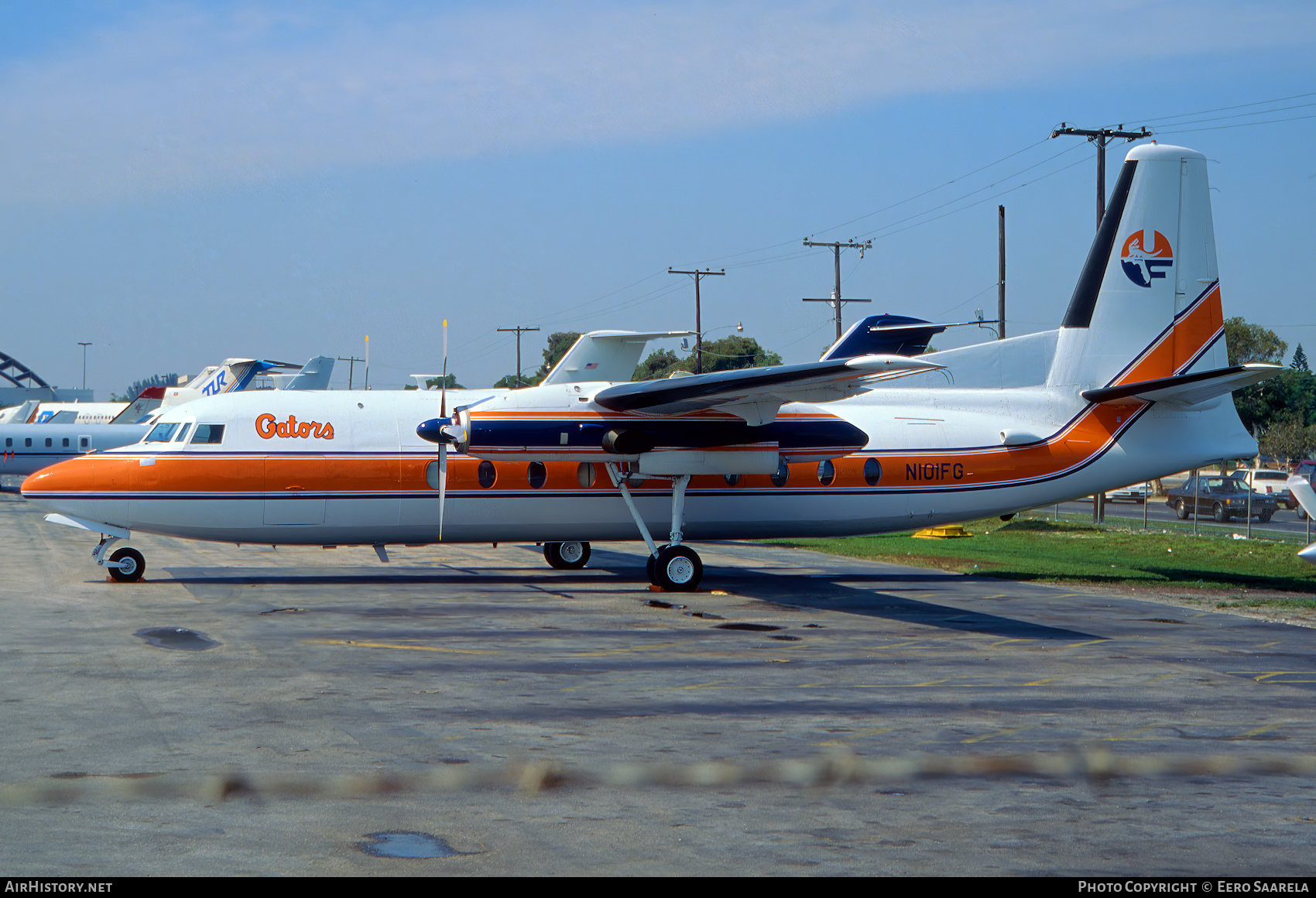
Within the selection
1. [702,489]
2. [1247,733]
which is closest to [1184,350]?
[702,489]

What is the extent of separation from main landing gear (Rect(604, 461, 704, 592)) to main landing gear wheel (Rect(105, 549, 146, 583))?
894cm

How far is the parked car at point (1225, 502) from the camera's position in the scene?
46.4 m

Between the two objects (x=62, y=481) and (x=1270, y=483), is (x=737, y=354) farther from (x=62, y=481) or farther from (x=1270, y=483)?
(x=62, y=481)

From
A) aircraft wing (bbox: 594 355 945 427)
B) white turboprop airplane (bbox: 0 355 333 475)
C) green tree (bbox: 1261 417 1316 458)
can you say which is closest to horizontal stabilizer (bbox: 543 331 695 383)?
aircraft wing (bbox: 594 355 945 427)

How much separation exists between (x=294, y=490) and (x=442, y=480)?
2.77 m

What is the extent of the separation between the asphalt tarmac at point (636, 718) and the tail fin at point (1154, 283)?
5.54 metres

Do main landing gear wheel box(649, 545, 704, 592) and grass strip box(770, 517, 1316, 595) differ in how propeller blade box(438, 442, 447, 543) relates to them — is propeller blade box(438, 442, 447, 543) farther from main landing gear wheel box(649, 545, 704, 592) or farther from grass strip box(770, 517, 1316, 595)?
grass strip box(770, 517, 1316, 595)

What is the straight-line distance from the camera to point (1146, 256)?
78.7 feet

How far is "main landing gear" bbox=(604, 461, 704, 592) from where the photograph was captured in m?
21.2

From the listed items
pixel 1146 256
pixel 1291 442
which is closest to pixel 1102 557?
pixel 1146 256

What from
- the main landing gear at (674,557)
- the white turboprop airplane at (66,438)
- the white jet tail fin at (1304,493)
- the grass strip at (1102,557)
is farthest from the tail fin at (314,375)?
the white jet tail fin at (1304,493)
